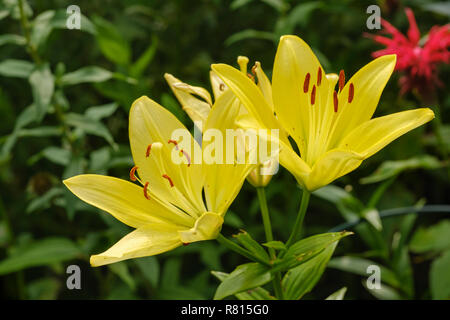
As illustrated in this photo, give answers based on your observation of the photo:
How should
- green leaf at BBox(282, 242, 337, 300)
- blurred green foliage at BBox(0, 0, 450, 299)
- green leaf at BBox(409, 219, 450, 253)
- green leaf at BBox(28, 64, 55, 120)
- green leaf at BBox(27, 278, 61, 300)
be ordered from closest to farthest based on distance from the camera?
green leaf at BBox(282, 242, 337, 300) < green leaf at BBox(28, 64, 55, 120) < blurred green foliage at BBox(0, 0, 450, 299) < green leaf at BBox(409, 219, 450, 253) < green leaf at BBox(27, 278, 61, 300)

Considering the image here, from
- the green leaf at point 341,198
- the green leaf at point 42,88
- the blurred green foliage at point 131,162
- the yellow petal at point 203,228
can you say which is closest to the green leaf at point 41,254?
the blurred green foliage at point 131,162

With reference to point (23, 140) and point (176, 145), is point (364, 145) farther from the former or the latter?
point (23, 140)

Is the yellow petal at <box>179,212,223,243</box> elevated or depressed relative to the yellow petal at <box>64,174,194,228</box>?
depressed

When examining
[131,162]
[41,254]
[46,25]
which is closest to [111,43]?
[46,25]

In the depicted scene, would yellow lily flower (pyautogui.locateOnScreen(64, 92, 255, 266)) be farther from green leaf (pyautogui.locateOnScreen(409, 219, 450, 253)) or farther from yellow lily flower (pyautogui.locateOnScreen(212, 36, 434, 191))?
green leaf (pyautogui.locateOnScreen(409, 219, 450, 253))

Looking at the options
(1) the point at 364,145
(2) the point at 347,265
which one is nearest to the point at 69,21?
(1) the point at 364,145

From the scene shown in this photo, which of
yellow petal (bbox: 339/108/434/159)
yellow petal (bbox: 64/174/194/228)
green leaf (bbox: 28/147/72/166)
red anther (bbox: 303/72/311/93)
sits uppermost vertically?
green leaf (bbox: 28/147/72/166)

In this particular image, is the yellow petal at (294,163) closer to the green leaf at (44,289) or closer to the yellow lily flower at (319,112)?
the yellow lily flower at (319,112)

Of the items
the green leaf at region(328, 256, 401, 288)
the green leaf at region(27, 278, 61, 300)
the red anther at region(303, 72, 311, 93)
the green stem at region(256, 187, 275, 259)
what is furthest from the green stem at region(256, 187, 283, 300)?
the green leaf at region(27, 278, 61, 300)
